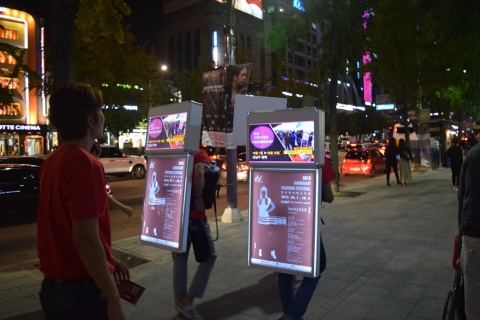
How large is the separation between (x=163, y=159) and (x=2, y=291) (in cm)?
284

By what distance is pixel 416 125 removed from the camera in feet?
81.6

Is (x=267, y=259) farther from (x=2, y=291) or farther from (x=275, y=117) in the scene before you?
(x=2, y=291)

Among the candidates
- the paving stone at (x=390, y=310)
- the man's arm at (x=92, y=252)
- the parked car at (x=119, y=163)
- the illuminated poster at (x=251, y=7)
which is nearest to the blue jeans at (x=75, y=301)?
the man's arm at (x=92, y=252)

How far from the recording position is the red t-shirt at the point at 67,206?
1993 mm

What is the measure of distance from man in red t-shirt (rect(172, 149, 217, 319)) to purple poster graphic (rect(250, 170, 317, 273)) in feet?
1.56

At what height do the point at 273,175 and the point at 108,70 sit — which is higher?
the point at 108,70

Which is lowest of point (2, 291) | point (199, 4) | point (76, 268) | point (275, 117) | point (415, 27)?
point (2, 291)

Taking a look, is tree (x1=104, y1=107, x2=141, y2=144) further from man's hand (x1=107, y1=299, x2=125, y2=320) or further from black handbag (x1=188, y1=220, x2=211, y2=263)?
man's hand (x1=107, y1=299, x2=125, y2=320)

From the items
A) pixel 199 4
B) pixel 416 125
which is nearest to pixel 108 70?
pixel 416 125

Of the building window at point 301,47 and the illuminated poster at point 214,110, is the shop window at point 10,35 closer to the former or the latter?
the illuminated poster at point 214,110

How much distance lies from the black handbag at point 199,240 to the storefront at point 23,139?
29.7m

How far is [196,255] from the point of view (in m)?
4.31

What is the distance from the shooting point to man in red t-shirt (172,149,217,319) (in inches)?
168

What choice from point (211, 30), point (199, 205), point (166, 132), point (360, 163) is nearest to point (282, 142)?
point (199, 205)
